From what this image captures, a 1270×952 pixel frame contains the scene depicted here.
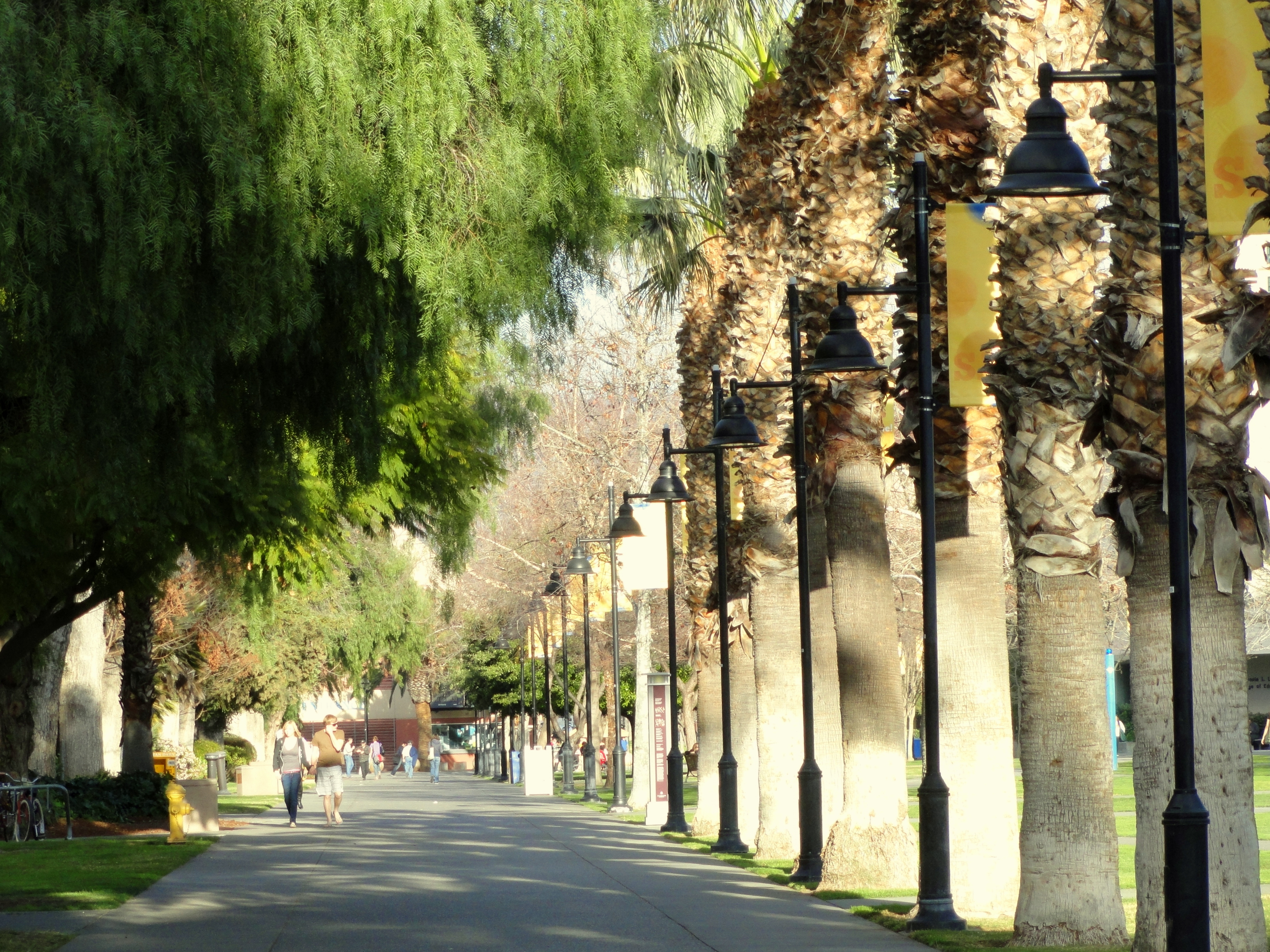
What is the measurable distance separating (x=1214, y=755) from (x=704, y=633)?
19.9m

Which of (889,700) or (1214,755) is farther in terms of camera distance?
(889,700)

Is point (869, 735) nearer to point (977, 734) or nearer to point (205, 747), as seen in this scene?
point (977, 734)

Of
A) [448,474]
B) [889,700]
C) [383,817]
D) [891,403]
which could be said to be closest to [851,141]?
[891,403]

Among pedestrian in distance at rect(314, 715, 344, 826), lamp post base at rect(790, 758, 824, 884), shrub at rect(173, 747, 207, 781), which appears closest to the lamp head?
lamp post base at rect(790, 758, 824, 884)

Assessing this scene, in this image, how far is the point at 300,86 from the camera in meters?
11.2

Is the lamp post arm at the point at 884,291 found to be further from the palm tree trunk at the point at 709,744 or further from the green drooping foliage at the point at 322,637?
the green drooping foliage at the point at 322,637

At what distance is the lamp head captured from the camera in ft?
32.3

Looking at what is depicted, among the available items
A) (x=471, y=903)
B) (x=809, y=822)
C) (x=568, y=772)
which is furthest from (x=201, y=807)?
(x=568, y=772)

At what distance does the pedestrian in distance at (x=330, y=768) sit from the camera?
106 ft

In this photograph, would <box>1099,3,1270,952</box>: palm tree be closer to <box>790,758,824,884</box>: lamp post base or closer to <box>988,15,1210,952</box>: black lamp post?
<box>988,15,1210,952</box>: black lamp post

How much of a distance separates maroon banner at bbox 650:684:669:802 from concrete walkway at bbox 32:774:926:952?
356cm

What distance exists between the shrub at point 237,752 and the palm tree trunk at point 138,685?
4350cm

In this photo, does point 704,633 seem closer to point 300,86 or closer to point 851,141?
point 851,141

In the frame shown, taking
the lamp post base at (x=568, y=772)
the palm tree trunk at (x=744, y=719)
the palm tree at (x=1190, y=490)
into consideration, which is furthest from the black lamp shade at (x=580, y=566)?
the palm tree at (x=1190, y=490)
